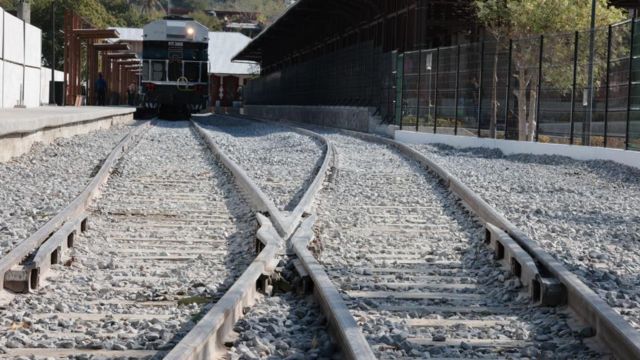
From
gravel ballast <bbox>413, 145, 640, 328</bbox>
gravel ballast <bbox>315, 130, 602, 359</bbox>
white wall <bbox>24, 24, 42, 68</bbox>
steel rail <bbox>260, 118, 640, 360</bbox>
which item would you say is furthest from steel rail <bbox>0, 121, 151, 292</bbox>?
white wall <bbox>24, 24, 42, 68</bbox>

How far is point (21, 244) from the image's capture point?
296 inches

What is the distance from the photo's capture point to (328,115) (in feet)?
154

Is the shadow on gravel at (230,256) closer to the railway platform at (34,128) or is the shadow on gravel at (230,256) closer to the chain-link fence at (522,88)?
the railway platform at (34,128)

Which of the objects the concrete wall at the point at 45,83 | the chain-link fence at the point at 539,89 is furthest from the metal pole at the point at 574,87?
the concrete wall at the point at 45,83

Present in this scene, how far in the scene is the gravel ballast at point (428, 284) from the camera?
18.7 feet

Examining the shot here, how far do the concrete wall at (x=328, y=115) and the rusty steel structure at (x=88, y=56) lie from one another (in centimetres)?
952

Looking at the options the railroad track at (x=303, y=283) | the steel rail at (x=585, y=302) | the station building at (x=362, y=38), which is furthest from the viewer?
the station building at (x=362, y=38)

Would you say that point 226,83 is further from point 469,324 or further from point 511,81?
point 469,324

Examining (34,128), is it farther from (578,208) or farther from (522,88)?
(522,88)

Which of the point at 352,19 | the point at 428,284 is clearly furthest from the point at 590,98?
the point at 352,19

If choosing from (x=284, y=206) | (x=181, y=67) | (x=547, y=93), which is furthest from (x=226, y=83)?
(x=284, y=206)

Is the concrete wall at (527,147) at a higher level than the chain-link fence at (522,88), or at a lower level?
lower

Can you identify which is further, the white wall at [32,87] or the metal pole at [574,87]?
the white wall at [32,87]

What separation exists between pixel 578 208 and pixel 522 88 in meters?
13.2
